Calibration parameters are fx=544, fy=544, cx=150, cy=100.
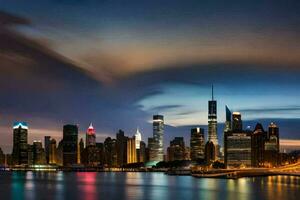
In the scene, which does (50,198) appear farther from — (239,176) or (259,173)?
(259,173)

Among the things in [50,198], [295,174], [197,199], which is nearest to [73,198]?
[50,198]

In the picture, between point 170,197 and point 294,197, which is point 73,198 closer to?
point 170,197

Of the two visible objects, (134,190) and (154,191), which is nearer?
(154,191)

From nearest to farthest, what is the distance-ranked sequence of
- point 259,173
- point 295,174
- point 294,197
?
1. point 294,197
2. point 295,174
3. point 259,173

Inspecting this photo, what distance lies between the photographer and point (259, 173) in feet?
543

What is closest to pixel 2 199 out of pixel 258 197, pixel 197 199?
pixel 197 199

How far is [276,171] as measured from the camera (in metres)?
158

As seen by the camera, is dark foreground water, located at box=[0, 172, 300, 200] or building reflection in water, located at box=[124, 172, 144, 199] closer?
dark foreground water, located at box=[0, 172, 300, 200]

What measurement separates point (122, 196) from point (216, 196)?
12.8 metres

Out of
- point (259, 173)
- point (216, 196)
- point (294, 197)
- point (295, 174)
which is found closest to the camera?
point (294, 197)

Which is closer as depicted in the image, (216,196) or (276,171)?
(216,196)

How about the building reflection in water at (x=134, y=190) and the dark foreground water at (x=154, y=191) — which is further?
the building reflection in water at (x=134, y=190)

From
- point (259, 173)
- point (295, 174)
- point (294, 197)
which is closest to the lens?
Result: point (294, 197)

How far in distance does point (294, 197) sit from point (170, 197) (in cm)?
1604
